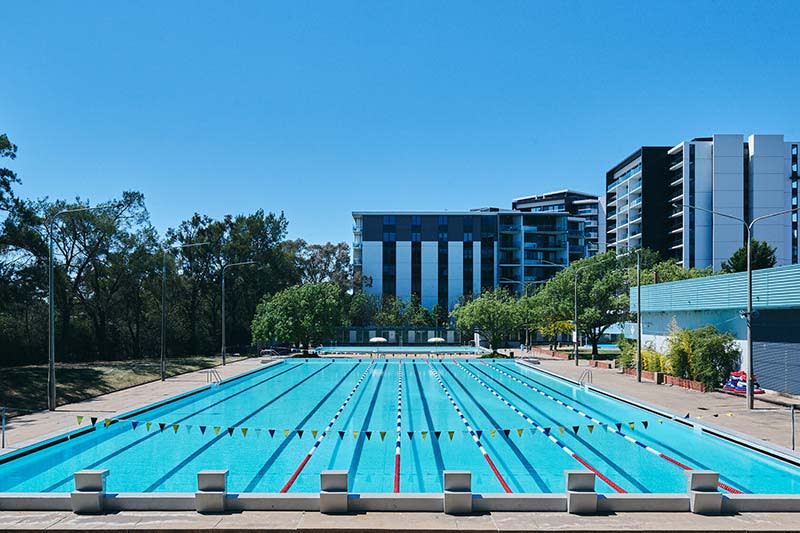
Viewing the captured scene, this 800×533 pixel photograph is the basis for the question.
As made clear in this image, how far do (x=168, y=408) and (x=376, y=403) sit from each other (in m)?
8.59

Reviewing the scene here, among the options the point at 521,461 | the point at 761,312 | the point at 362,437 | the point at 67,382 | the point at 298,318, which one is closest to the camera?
the point at 521,461

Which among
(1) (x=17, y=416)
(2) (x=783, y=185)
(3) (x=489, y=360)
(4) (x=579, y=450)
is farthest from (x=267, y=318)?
(2) (x=783, y=185)

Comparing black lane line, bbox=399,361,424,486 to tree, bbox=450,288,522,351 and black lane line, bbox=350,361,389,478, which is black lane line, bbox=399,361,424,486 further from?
tree, bbox=450,288,522,351

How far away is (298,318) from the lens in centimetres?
4947

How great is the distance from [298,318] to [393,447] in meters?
33.5

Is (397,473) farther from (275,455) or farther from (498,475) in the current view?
(275,455)

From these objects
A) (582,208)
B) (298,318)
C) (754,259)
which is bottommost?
(298,318)

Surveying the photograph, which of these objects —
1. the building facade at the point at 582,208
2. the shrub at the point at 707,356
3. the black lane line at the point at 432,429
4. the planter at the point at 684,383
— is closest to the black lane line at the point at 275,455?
the black lane line at the point at 432,429

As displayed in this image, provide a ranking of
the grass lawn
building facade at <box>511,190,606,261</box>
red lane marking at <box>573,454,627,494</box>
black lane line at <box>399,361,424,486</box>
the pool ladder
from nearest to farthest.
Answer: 1. red lane marking at <box>573,454,627,494</box>
2. black lane line at <box>399,361,424,486</box>
3. the grass lawn
4. the pool ladder
5. building facade at <box>511,190,606,261</box>

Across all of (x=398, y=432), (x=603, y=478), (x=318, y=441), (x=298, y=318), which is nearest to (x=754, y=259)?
(x=298, y=318)

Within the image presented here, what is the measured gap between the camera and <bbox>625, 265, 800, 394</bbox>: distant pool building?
2516cm

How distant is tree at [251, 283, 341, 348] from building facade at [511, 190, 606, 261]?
60.7m

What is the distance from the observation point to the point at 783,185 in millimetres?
67875

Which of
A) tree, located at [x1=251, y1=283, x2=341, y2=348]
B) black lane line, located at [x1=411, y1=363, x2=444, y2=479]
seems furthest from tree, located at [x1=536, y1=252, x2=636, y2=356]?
black lane line, located at [x1=411, y1=363, x2=444, y2=479]
